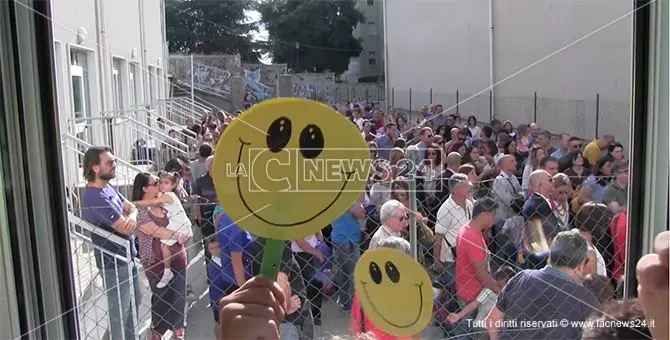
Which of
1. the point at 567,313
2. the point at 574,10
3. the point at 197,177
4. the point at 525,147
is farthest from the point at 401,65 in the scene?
the point at 525,147

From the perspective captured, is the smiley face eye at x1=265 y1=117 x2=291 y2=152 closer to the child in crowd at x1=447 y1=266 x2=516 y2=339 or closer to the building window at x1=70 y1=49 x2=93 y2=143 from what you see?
the building window at x1=70 y1=49 x2=93 y2=143

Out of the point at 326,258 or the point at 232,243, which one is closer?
the point at 232,243

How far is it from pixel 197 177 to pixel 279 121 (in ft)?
1.89

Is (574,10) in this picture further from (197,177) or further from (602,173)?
(197,177)

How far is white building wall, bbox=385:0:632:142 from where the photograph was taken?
135 centimetres

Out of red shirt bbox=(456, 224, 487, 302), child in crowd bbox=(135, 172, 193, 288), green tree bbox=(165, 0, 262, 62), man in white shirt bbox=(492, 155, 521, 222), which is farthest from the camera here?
man in white shirt bbox=(492, 155, 521, 222)

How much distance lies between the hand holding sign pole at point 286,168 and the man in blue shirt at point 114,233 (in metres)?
0.51

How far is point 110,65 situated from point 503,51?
94cm

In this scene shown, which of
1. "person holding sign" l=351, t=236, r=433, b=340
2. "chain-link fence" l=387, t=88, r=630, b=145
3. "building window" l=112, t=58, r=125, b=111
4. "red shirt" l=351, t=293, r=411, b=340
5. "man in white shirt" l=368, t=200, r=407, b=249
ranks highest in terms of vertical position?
"building window" l=112, t=58, r=125, b=111

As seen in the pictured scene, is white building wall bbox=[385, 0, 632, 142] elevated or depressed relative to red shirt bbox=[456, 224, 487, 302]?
elevated

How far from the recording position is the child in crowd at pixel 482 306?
5.16 ft

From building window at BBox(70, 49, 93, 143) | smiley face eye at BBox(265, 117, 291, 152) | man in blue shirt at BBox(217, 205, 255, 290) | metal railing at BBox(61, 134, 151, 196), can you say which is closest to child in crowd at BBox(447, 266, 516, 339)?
man in blue shirt at BBox(217, 205, 255, 290)

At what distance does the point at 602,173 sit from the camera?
1768mm

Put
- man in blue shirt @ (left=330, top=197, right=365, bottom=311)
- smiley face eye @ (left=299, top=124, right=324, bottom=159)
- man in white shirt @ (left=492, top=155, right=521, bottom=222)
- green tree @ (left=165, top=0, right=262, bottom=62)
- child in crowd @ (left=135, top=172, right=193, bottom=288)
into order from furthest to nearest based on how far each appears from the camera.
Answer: man in white shirt @ (left=492, top=155, right=521, bottom=222) → child in crowd @ (left=135, top=172, right=193, bottom=288) → man in blue shirt @ (left=330, top=197, right=365, bottom=311) → green tree @ (left=165, top=0, right=262, bottom=62) → smiley face eye @ (left=299, top=124, right=324, bottom=159)
